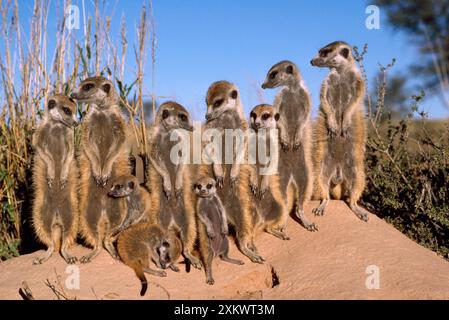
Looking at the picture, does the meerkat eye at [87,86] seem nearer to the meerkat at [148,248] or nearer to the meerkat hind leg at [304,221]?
the meerkat at [148,248]

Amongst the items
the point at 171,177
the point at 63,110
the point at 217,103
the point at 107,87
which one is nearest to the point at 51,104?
the point at 63,110

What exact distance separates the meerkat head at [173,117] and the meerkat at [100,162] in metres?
0.38

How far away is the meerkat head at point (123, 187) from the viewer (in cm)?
495

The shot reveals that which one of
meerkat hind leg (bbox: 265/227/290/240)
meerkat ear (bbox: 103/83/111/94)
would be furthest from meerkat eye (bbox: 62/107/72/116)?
meerkat hind leg (bbox: 265/227/290/240)

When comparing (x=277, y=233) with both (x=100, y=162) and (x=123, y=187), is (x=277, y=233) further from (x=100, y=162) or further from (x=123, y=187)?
(x=100, y=162)

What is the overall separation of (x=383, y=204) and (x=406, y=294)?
2.12m

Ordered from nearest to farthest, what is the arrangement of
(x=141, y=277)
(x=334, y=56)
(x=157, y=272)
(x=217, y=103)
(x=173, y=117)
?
(x=141, y=277)
(x=157, y=272)
(x=173, y=117)
(x=217, y=103)
(x=334, y=56)

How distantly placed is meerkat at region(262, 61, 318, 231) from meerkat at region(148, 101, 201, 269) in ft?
3.17

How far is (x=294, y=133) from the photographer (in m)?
5.69

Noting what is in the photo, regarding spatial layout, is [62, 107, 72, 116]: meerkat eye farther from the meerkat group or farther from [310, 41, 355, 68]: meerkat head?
[310, 41, 355, 68]: meerkat head

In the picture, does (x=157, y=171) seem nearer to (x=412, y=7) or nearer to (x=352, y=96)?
(x=352, y=96)

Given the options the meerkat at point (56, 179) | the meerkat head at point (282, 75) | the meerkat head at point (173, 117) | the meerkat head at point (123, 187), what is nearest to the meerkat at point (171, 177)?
the meerkat head at point (173, 117)

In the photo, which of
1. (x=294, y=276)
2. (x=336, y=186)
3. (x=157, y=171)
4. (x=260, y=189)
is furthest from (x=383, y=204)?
(x=157, y=171)

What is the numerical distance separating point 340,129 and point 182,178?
173 cm
